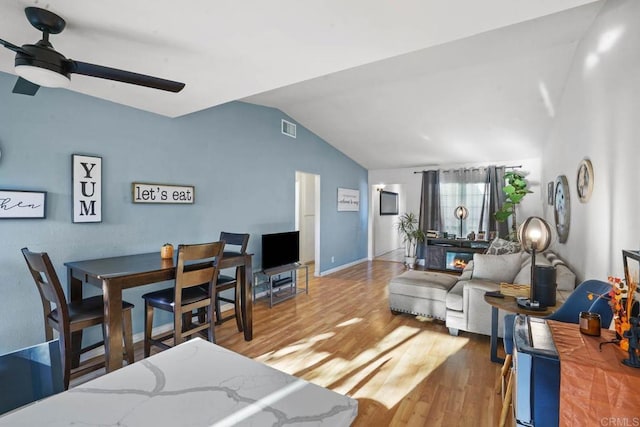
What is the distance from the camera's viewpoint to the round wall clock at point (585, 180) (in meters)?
2.46

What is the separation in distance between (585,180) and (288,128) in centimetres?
372

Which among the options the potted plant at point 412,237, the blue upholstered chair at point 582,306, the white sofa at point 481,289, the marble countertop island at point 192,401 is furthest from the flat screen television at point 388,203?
the marble countertop island at point 192,401

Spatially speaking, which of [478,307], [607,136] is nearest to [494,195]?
[478,307]

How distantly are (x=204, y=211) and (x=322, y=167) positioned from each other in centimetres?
266

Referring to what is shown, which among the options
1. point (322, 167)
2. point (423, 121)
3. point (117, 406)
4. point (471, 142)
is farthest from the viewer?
point (322, 167)

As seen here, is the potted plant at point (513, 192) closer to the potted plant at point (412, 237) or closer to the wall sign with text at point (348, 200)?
the potted plant at point (412, 237)

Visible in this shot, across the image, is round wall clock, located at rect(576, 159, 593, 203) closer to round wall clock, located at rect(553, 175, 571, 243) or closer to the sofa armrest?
round wall clock, located at rect(553, 175, 571, 243)

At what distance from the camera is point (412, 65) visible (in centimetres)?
330

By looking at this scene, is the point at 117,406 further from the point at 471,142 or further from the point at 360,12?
the point at 471,142

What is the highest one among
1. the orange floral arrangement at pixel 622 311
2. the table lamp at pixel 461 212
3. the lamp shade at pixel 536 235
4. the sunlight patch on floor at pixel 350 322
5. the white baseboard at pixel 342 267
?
the table lamp at pixel 461 212

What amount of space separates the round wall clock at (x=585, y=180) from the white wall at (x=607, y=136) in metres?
0.06

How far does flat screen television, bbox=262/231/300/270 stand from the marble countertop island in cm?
322

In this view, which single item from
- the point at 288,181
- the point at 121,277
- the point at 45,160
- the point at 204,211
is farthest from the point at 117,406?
the point at 288,181

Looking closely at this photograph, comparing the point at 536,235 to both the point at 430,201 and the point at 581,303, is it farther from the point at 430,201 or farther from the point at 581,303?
the point at 430,201
